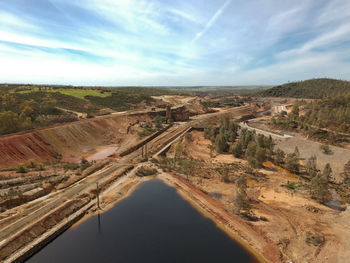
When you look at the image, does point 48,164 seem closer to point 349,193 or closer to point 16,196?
point 16,196

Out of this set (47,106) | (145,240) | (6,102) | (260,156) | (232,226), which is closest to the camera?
(145,240)

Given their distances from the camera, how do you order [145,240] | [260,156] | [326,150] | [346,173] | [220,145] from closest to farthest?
[145,240], [346,173], [260,156], [326,150], [220,145]

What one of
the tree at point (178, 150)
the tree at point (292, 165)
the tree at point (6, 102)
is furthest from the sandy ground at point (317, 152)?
the tree at point (6, 102)

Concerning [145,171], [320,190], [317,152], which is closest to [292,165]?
[320,190]

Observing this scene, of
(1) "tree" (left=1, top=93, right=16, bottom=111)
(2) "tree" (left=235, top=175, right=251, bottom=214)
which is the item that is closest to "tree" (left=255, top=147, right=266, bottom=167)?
(2) "tree" (left=235, top=175, right=251, bottom=214)

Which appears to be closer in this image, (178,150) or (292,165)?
(292,165)

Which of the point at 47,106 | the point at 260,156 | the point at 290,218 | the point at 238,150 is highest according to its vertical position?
the point at 47,106

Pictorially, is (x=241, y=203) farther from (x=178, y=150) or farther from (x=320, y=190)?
(x=178, y=150)
